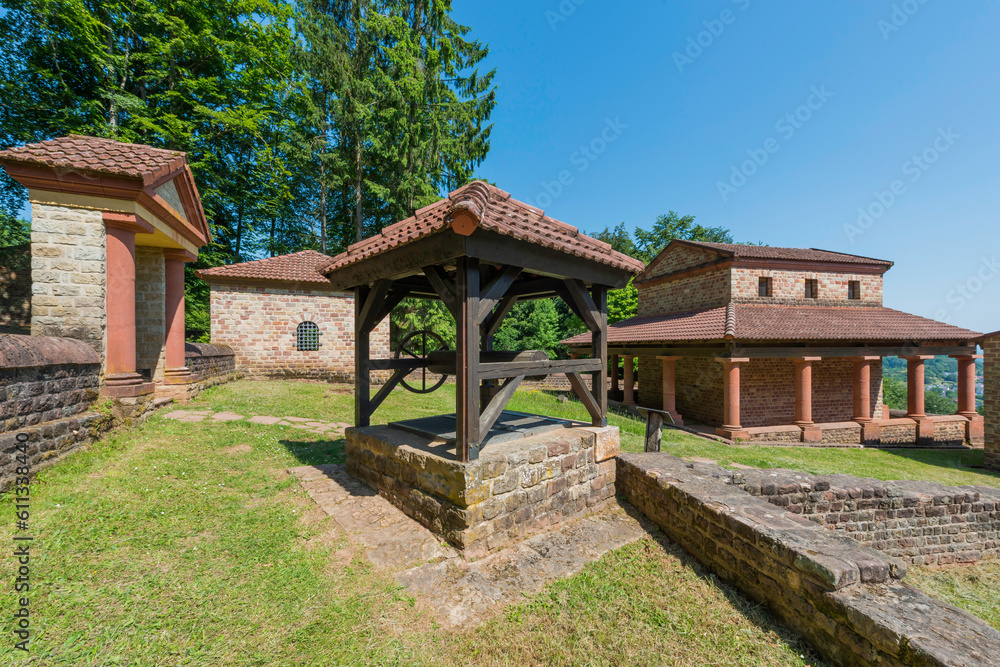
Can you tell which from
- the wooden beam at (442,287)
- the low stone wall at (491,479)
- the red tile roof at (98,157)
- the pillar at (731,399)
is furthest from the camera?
the pillar at (731,399)

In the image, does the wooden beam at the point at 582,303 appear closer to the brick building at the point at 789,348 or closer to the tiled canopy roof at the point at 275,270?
the brick building at the point at 789,348

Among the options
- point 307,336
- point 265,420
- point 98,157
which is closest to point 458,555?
point 265,420

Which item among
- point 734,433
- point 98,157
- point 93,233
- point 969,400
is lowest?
point 734,433

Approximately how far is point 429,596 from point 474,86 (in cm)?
2035

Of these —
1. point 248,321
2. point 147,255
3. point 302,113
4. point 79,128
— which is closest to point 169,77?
point 79,128

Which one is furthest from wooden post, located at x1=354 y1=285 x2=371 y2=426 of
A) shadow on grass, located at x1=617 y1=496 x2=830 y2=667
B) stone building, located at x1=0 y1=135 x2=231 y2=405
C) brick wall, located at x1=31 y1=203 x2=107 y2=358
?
brick wall, located at x1=31 y1=203 x2=107 y2=358

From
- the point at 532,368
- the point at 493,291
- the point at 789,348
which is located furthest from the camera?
the point at 789,348

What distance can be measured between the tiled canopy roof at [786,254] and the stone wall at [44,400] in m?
17.0

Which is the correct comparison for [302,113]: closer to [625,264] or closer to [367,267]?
[367,267]

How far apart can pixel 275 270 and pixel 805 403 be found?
19.0 meters

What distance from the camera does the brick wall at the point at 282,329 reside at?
43.6 ft

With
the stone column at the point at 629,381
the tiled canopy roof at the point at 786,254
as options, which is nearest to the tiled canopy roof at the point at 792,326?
the stone column at the point at 629,381

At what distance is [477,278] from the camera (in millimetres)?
3271

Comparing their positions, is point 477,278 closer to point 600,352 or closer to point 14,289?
point 600,352
